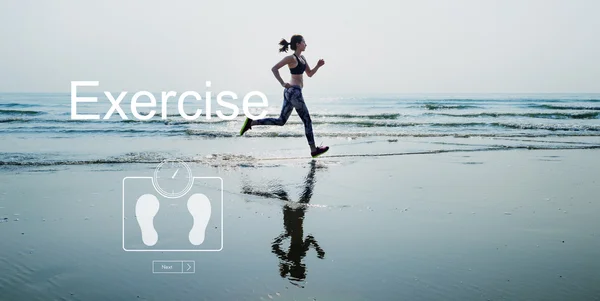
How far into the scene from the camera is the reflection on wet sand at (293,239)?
3.84 metres

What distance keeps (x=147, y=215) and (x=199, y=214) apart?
53cm

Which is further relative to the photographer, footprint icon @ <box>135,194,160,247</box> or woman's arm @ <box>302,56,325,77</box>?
woman's arm @ <box>302,56,325,77</box>

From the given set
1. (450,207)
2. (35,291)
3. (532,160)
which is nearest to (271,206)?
(450,207)

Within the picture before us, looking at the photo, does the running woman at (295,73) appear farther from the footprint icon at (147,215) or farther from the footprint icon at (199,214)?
the footprint icon at (147,215)

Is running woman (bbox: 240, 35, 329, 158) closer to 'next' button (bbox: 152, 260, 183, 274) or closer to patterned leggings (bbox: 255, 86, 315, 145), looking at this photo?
patterned leggings (bbox: 255, 86, 315, 145)

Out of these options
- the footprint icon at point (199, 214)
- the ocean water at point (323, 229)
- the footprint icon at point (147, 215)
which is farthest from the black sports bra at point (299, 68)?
the footprint icon at point (147, 215)

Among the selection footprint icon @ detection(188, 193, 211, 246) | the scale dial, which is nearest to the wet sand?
footprint icon @ detection(188, 193, 211, 246)

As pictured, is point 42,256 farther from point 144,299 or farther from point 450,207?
point 450,207

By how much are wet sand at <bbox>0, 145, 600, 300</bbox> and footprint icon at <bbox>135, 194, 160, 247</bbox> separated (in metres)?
0.16

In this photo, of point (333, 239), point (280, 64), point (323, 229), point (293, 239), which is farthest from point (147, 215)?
point (280, 64)

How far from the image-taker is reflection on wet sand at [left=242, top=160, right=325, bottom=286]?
12.6ft

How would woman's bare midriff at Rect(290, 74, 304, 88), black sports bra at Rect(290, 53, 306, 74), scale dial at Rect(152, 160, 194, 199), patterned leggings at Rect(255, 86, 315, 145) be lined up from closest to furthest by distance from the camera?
1. scale dial at Rect(152, 160, 194, 199)
2. black sports bra at Rect(290, 53, 306, 74)
3. woman's bare midriff at Rect(290, 74, 304, 88)
4. patterned leggings at Rect(255, 86, 315, 145)

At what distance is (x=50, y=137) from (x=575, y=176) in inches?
528

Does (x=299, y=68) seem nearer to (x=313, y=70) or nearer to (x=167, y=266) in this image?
(x=313, y=70)
